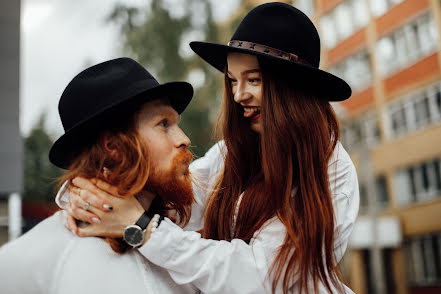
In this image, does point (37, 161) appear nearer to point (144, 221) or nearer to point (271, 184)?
point (271, 184)

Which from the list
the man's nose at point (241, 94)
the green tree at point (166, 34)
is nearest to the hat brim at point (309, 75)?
the man's nose at point (241, 94)

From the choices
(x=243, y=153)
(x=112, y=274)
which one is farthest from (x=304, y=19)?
(x=112, y=274)

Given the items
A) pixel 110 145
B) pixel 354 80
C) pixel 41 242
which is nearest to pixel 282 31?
pixel 110 145

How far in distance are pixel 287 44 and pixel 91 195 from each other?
3.09 feet

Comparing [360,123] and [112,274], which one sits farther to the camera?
[360,123]

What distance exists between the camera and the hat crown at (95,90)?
5.78ft

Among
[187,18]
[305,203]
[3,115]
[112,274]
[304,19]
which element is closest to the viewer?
[112,274]

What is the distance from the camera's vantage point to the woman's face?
216 cm

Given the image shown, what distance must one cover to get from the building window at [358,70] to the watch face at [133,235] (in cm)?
1354

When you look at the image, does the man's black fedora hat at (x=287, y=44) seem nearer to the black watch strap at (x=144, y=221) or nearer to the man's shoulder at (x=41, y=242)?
the black watch strap at (x=144, y=221)

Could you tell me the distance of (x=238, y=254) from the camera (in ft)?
6.25

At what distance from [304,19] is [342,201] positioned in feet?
2.38

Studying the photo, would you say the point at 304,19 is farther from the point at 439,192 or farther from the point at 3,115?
the point at 439,192

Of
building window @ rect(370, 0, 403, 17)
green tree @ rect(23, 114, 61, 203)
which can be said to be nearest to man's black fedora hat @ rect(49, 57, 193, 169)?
green tree @ rect(23, 114, 61, 203)
